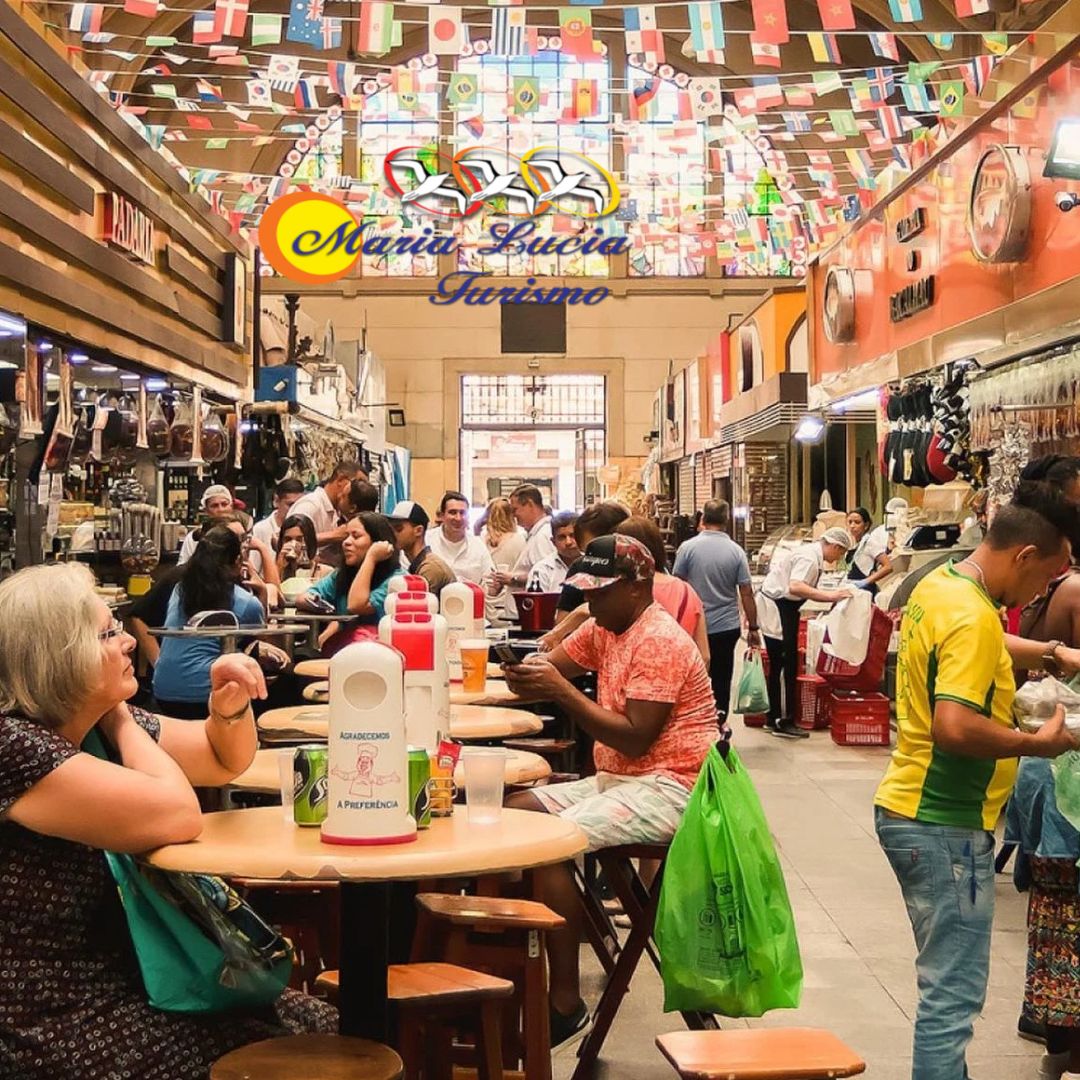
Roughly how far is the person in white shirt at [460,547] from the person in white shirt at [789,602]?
2144 millimetres

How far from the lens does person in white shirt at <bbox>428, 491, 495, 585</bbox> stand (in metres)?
9.37

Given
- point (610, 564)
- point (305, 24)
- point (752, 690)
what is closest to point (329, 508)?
point (305, 24)

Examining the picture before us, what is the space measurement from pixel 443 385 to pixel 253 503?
17.8 metres

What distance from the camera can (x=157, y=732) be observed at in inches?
116

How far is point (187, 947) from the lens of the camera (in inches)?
99.3

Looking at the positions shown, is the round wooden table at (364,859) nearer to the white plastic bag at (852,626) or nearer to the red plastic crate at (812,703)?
the white plastic bag at (852,626)

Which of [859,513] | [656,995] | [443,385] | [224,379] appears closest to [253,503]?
[224,379]

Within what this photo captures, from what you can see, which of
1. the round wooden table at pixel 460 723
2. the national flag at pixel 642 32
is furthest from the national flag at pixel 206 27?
the round wooden table at pixel 460 723

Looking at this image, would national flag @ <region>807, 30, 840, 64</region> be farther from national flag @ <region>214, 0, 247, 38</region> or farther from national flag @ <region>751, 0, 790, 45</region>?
national flag @ <region>214, 0, 247, 38</region>

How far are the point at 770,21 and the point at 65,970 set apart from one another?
7.89 m

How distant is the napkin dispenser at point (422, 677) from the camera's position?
3.42 metres

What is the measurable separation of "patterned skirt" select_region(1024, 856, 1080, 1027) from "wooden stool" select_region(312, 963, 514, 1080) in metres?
A: 1.66

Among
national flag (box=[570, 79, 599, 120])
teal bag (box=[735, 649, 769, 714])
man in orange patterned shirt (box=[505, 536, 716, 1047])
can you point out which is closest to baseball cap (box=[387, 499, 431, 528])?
teal bag (box=[735, 649, 769, 714])

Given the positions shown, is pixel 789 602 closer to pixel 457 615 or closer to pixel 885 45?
pixel 885 45
